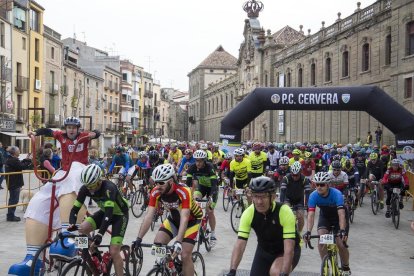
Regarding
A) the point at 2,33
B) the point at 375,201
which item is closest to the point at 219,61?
the point at 2,33

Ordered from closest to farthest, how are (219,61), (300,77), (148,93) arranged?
(300,77), (148,93), (219,61)

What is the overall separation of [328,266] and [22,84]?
38166mm

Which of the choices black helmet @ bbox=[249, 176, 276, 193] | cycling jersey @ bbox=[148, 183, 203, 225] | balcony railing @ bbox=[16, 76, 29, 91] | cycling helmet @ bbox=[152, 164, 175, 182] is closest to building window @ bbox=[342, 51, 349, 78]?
balcony railing @ bbox=[16, 76, 29, 91]

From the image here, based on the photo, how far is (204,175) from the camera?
12.2 m

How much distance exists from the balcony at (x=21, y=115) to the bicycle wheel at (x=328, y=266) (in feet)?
120

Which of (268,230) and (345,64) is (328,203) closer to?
(268,230)

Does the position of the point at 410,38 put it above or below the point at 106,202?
above

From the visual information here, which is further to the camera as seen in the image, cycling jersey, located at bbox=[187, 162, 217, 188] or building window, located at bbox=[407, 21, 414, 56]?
building window, located at bbox=[407, 21, 414, 56]

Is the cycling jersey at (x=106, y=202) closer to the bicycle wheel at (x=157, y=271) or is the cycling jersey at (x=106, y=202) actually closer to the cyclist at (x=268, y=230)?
the bicycle wheel at (x=157, y=271)

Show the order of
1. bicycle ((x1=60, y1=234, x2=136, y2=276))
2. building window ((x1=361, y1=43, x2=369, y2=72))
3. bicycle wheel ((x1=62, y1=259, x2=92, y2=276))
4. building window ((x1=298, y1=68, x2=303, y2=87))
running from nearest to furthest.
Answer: bicycle wheel ((x1=62, y1=259, x2=92, y2=276)), bicycle ((x1=60, y1=234, x2=136, y2=276)), building window ((x1=361, y1=43, x2=369, y2=72)), building window ((x1=298, y1=68, x2=303, y2=87))

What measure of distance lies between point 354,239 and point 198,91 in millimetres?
96461

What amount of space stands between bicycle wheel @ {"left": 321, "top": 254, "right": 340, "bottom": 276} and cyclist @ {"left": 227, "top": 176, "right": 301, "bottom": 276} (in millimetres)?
1858

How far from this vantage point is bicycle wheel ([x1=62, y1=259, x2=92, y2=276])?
6176mm

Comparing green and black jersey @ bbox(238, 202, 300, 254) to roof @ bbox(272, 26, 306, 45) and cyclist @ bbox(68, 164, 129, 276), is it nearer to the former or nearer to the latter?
→ cyclist @ bbox(68, 164, 129, 276)
